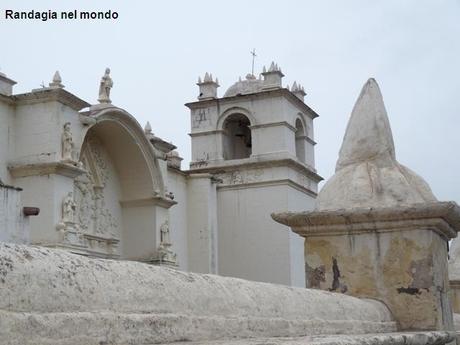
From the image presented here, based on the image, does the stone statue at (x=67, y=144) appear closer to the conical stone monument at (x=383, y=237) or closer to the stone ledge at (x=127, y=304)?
the conical stone monument at (x=383, y=237)

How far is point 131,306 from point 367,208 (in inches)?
85.0

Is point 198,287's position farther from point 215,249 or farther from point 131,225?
point 215,249

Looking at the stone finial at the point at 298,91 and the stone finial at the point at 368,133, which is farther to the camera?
the stone finial at the point at 298,91

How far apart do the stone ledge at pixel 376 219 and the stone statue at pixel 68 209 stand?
447 inches

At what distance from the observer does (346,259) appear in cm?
434

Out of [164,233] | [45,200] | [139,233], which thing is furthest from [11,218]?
[164,233]

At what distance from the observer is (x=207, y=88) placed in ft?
81.5

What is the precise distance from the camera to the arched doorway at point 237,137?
2464 centimetres

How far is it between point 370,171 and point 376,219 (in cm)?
43

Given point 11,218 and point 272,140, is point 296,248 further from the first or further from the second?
point 11,218

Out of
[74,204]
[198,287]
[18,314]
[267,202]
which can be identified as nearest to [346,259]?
[198,287]

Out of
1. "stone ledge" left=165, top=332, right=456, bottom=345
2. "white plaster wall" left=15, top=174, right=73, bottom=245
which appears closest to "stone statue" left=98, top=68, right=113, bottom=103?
"white plaster wall" left=15, top=174, right=73, bottom=245

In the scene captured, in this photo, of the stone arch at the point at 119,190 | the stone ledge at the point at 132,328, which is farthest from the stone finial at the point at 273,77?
the stone ledge at the point at 132,328

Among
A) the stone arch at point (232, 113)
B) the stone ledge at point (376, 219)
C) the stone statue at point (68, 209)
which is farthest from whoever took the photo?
the stone arch at point (232, 113)
